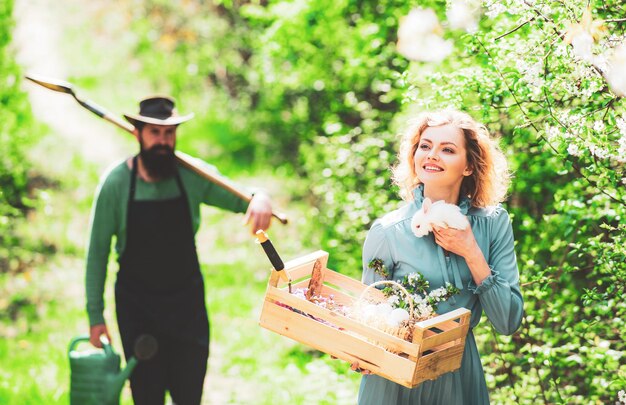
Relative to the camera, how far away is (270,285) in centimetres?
242

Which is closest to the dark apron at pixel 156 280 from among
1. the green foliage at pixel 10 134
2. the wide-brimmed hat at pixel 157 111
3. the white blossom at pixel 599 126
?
the wide-brimmed hat at pixel 157 111

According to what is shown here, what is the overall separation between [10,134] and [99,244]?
426cm

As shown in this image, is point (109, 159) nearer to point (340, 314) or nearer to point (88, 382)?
point (88, 382)

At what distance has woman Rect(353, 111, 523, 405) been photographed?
2.50 m

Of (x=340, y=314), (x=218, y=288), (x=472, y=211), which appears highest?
(x=218, y=288)

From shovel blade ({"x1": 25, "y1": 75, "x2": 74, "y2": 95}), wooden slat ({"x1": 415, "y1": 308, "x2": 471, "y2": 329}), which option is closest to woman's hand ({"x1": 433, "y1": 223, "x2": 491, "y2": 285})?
wooden slat ({"x1": 415, "y1": 308, "x2": 471, "y2": 329})

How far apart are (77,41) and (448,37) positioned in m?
12.7

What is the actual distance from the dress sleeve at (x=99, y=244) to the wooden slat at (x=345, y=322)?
1409 millimetres

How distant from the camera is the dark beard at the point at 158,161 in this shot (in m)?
3.63

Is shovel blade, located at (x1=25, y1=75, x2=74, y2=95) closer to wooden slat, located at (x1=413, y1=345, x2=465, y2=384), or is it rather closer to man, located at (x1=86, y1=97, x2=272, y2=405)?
man, located at (x1=86, y1=97, x2=272, y2=405)

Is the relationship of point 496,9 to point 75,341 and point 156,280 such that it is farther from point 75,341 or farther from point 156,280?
point 75,341

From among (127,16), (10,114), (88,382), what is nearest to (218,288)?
(10,114)

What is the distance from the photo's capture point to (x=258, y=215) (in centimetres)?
331

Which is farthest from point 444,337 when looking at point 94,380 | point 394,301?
point 94,380
